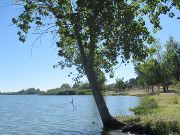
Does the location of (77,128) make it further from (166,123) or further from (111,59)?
(166,123)

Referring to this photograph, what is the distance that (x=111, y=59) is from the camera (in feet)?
118

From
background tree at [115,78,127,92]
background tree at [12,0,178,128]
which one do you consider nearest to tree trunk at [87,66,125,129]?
background tree at [12,0,178,128]

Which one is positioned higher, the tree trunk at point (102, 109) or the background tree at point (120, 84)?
the background tree at point (120, 84)

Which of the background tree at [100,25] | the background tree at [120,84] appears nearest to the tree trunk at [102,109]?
the background tree at [100,25]

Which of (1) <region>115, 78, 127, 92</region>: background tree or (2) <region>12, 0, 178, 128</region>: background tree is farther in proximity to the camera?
(1) <region>115, 78, 127, 92</region>: background tree

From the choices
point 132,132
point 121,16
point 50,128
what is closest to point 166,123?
point 132,132

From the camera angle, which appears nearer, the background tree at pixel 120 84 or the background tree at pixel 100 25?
the background tree at pixel 100 25

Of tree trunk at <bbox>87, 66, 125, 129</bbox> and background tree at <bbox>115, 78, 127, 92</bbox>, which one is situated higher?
background tree at <bbox>115, 78, 127, 92</bbox>

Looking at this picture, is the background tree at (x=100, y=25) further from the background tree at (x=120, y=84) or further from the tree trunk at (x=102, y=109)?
the background tree at (x=120, y=84)

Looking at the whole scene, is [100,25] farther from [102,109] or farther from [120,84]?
[120,84]

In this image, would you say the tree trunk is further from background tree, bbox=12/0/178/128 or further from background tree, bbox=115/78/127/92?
background tree, bbox=115/78/127/92

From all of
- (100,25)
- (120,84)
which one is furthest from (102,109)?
(120,84)

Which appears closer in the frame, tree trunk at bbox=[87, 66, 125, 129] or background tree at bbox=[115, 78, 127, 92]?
tree trunk at bbox=[87, 66, 125, 129]

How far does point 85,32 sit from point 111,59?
4.49 meters
